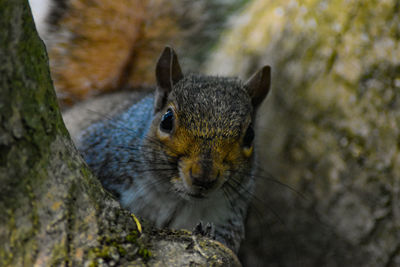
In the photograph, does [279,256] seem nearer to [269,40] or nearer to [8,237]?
[269,40]

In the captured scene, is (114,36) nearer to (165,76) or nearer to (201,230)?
(165,76)

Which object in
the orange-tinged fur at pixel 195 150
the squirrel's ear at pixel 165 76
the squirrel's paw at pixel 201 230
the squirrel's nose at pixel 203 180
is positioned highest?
the squirrel's ear at pixel 165 76

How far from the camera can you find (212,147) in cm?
113

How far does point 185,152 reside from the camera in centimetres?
113

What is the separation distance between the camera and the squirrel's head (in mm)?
1093

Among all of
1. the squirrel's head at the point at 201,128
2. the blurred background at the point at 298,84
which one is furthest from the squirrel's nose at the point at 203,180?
the blurred background at the point at 298,84

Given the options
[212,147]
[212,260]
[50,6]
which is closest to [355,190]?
[212,147]

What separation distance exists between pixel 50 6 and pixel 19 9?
1345 millimetres

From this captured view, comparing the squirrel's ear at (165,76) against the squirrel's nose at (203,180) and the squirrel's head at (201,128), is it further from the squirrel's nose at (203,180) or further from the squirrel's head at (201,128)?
the squirrel's nose at (203,180)

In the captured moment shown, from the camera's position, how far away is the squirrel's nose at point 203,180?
3.43ft

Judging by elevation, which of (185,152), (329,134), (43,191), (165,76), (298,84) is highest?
(298,84)

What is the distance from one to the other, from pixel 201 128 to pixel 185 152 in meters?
0.09

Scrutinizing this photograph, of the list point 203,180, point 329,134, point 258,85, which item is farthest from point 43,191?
point 329,134

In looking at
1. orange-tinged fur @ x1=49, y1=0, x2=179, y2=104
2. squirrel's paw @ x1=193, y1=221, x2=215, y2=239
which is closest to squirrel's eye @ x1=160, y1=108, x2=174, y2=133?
squirrel's paw @ x1=193, y1=221, x2=215, y2=239
